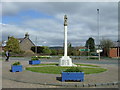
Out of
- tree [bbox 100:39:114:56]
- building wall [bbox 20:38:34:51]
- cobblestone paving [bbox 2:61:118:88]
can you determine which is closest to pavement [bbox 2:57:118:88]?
cobblestone paving [bbox 2:61:118:88]

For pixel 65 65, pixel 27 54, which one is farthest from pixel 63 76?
pixel 27 54

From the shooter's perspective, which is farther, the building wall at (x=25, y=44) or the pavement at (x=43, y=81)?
the building wall at (x=25, y=44)

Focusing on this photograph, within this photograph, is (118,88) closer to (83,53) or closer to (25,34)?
(83,53)

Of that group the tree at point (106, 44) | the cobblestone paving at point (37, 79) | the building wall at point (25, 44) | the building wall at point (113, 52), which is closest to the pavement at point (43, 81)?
the cobblestone paving at point (37, 79)

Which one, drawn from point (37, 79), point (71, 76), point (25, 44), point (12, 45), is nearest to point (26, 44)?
point (25, 44)

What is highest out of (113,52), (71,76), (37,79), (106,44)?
(106,44)

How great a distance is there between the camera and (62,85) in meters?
9.40

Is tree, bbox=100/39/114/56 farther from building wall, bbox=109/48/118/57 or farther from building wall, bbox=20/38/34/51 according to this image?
building wall, bbox=20/38/34/51

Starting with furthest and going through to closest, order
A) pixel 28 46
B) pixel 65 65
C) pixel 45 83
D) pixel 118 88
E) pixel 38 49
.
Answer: pixel 28 46, pixel 38 49, pixel 65 65, pixel 45 83, pixel 118 88

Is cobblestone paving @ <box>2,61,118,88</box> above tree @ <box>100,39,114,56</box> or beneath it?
beneath

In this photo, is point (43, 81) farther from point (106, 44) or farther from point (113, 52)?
point (106, 44)

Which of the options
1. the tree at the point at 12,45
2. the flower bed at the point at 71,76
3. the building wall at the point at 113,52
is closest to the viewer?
the flower bed at the point at 71,76

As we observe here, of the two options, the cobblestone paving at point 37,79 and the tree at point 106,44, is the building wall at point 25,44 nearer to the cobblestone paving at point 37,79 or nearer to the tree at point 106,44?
the tree at point 106,44

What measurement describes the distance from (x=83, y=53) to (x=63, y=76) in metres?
51.5
